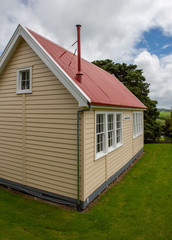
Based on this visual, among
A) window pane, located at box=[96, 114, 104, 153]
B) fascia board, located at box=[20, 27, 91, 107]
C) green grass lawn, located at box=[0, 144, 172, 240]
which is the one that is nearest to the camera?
green grass lawn, located at box=[0, 144, 172, 240]

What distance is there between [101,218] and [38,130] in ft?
13.2

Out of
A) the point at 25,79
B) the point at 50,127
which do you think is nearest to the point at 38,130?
the point at 50,127

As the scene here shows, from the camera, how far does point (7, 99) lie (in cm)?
791

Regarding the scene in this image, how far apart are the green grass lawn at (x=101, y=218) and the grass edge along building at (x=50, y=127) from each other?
0.52 meters

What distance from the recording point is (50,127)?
6461 mm

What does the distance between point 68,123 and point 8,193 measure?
4.58 m

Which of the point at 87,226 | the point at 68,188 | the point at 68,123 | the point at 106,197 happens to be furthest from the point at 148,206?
the point at 68,123

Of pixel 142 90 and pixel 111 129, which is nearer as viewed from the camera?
pixel 111 129

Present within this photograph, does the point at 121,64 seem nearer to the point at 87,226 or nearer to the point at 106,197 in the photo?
the point at 106,197

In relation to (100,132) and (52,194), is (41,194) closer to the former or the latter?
(52,194)

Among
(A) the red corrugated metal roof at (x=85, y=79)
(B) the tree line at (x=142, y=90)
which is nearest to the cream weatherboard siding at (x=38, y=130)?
(A) the red corrugated metal roof at (x=85, y=79)

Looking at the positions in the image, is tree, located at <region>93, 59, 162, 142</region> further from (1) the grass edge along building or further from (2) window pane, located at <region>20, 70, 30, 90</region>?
(2) window pane, located at <region>20, 70, 30, 90</region>

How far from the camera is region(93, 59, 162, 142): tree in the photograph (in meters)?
21.9

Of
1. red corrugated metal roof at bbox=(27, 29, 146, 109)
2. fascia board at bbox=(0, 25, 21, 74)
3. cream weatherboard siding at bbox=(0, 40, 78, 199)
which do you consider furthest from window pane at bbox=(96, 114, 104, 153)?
fascia board at bbox=(0, 25, 21, 74)
